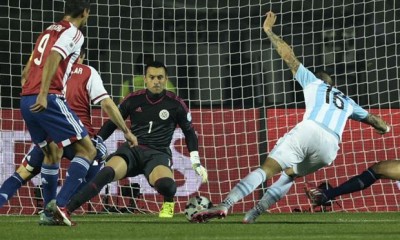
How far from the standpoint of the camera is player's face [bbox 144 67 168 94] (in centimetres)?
1094

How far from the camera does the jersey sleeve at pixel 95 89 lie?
952cm

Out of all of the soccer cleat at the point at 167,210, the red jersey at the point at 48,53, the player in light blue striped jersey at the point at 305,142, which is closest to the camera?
the red jersey at the point at 48,53

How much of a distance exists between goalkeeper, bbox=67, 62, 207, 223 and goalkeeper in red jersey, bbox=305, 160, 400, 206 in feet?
3.49

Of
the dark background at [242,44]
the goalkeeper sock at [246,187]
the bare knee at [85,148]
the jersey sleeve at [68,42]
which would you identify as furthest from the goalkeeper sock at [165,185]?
the dark background at [242,44]

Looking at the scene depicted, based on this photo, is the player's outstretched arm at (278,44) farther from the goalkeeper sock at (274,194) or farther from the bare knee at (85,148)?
the bare knee at (85,148)

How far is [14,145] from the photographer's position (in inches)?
523

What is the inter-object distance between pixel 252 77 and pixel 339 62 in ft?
3.66

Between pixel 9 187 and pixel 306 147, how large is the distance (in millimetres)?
2730

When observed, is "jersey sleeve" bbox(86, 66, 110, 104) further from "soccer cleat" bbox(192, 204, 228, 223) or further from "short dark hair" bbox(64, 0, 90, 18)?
"soccer cleat" bbox(192, 204, 228, 223)

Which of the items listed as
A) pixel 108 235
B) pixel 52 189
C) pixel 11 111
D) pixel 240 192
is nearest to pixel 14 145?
pixel 11 111

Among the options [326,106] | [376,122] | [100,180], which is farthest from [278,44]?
[100,180]

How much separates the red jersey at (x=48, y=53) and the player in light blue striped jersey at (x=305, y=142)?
1.54 meters

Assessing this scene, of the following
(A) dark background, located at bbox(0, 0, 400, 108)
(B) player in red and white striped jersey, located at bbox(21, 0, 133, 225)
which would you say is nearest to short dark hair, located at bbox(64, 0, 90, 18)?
(B) player in red and white striped jersey, located at bbox(21, 0, 133, 225)

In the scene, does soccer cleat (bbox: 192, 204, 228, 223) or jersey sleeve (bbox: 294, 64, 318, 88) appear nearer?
soccer cleat (bbox: 192, 204, 228, 223)
